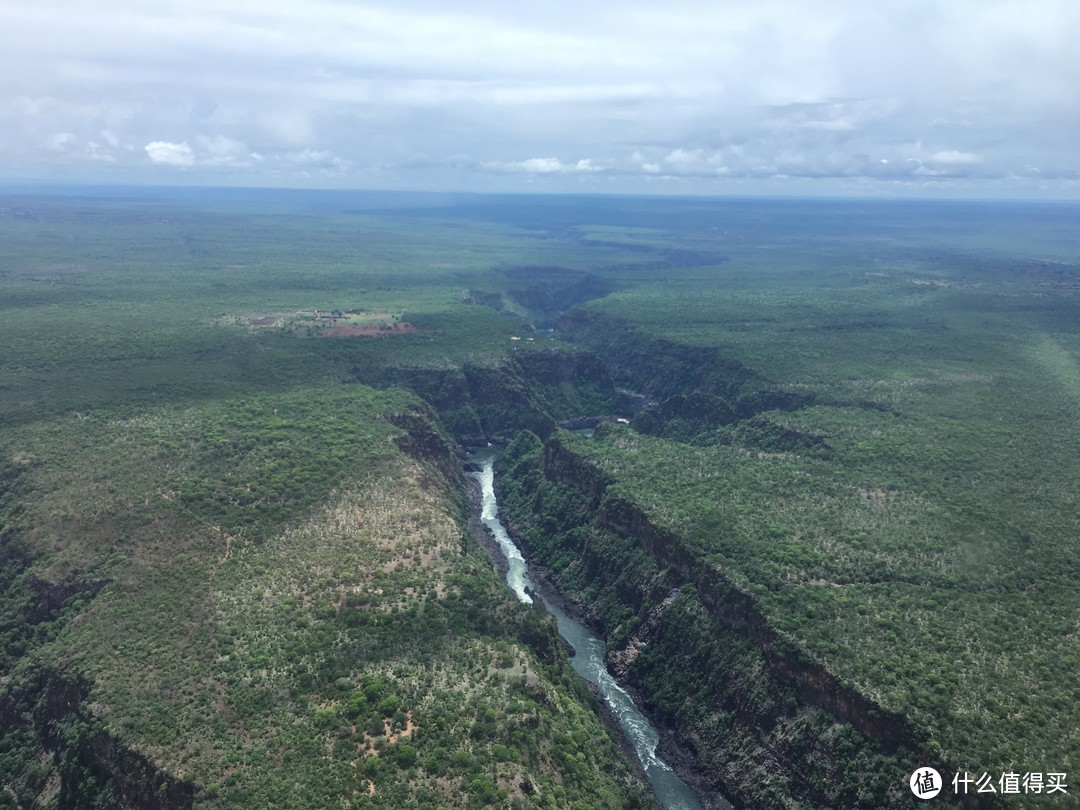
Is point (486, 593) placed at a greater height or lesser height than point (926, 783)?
lesser

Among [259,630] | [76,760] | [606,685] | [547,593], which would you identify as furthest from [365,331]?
[76,760]

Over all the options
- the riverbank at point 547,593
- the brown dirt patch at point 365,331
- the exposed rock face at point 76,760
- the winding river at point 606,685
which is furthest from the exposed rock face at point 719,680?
the brown dirt patch at point 365,331

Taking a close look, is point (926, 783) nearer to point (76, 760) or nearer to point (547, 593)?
point (547, 593)

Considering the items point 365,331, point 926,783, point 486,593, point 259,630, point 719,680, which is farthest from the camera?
point 365,331

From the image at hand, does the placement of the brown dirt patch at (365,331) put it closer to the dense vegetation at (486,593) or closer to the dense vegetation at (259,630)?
the dense vegetation at (486,593)

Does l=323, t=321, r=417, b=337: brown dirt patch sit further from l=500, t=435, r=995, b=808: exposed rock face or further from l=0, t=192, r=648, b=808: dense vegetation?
l=500, t=435, r=995, b=808: exposed rock face

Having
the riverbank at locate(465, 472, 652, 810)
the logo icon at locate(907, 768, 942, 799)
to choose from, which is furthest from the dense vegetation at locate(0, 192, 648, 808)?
the logo icon at locate(907, 768, 942, 799)

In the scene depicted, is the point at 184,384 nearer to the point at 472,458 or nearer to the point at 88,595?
the point at 472,458
